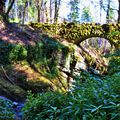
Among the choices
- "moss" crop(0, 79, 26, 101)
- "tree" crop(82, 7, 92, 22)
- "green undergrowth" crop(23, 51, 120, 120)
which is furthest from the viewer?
"tree" crop(82, 7, 92, 22)

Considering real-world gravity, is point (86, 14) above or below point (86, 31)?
above

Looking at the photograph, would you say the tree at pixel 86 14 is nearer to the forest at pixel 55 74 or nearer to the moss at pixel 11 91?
the forest at pixel 55 74

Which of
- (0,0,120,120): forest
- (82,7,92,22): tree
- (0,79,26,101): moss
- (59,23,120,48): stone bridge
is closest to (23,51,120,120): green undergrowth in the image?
(0,0,120,120): forest

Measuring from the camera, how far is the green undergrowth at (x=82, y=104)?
111 inches

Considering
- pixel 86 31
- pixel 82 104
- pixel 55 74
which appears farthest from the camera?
pixel 86 31

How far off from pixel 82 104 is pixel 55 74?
904 centimetres

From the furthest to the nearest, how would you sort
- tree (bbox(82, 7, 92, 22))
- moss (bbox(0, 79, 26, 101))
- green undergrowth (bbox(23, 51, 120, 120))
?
tree (bbox(82, 7, 92, 22))
moss (bbox(0, 79, 26, 101))
green undergrowth (bbox(23, 51, 120, 120))

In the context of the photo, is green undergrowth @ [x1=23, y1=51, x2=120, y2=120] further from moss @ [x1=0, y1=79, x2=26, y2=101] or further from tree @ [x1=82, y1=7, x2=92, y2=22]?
tree @ [x1=82, y1=7, x2=92, y2=22]

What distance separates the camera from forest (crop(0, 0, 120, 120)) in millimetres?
3062

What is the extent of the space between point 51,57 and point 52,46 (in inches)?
23.0

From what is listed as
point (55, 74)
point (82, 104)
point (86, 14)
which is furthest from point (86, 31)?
point (86, 14)

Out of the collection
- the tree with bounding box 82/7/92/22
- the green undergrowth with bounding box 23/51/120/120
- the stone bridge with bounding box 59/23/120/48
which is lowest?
the green undergrowth with bounding box 23/51/120/120

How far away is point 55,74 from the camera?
471 inches

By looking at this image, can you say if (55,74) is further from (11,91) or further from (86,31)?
(86,31)
